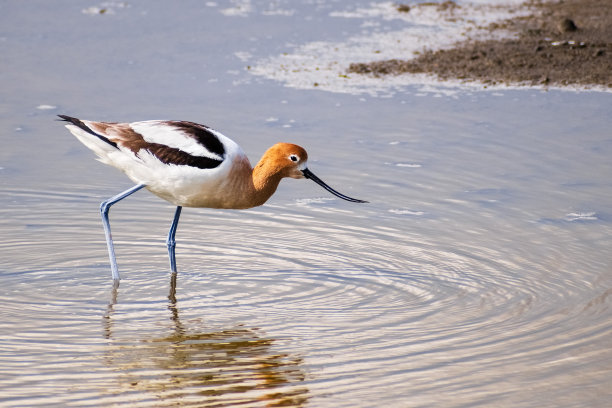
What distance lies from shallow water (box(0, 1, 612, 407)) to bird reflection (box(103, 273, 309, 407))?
0.01m

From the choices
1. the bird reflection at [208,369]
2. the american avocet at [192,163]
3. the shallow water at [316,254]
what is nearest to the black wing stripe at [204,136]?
the american avocet at [192,163]

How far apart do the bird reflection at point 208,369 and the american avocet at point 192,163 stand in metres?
0.89

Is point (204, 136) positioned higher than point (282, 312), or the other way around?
point (204, 136)

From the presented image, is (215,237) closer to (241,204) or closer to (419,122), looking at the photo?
(241,204)

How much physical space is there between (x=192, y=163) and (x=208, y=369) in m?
1.52

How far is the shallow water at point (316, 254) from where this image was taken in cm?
463

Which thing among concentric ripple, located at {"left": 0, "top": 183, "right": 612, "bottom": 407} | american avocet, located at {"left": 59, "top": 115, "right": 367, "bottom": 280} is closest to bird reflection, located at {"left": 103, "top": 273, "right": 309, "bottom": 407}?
concentric ripple, located at {"left": 0, "top": 183, "right": 612, "bottom": 407}

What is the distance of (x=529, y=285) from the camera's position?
581 centimetres

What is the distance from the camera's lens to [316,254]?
21.0 feet

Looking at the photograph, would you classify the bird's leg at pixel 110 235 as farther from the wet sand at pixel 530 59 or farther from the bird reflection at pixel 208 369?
the wet sand at pixel 530 59

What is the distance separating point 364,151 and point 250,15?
470 cm

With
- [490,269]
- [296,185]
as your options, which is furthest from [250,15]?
[490,269]

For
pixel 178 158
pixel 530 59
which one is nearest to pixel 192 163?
pixel 178 158

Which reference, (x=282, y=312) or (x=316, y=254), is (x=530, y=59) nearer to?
(x=316, y=254)
